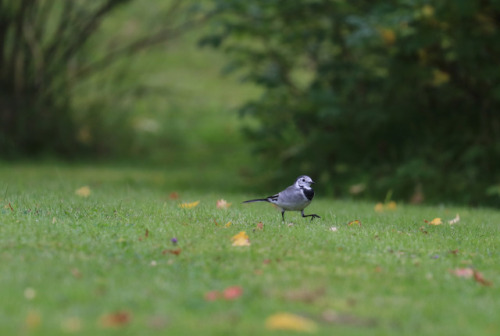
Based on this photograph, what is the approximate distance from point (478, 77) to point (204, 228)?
7736 millimetres

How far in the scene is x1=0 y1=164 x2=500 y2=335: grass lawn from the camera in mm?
4016

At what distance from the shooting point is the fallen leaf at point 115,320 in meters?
3.86

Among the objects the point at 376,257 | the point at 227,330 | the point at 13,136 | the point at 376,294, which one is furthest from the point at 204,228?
the point at 13,136

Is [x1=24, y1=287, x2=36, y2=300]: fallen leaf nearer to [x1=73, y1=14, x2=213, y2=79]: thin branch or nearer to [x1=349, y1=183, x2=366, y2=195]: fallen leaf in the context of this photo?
[x1=349, y1=183, x2=366, y2=195]: fallen leaf

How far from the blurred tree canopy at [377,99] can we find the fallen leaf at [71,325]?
8503 mm

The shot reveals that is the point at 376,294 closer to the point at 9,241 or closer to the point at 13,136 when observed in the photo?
the point at 9,241

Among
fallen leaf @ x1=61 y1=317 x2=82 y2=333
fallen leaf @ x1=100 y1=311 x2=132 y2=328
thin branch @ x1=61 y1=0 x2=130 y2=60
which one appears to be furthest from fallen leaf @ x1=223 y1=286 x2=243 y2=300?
thin branch @ x1=61 y1=0 x2=130 y2=60

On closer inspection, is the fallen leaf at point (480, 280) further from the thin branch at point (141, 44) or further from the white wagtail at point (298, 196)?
the thin branch at point (141, 44)

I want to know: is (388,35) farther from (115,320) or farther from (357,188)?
(115,320)

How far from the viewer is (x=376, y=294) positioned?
466cm

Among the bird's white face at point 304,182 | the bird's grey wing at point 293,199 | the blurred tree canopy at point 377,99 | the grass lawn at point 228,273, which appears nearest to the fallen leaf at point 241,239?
the grass lawn at point 228,273

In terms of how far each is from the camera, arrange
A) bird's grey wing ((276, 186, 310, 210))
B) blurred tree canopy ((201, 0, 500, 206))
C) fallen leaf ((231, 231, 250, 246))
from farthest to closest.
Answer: blurred tree canopy ((201, 0, 500, 206))
bird's grey wing ((276, 186, 310, 210))
fallen leaf ((231, 231, 250, 246))

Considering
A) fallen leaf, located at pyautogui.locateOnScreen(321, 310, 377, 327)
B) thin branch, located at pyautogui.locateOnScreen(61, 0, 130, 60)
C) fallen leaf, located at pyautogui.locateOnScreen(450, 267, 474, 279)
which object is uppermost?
thin branch, located at pyautogui.locateOnScreen(61, 0, 130, 60)

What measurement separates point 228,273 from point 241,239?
862mm
